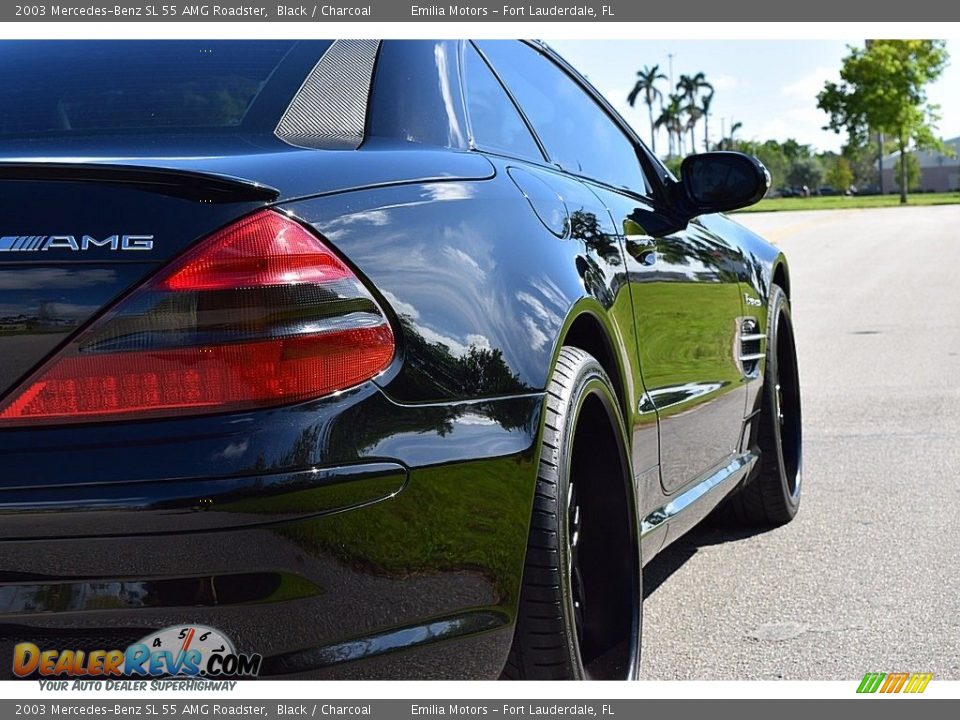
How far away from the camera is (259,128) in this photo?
2.49m

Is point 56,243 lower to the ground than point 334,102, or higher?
lower

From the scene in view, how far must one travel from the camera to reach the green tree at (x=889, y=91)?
2712 inches

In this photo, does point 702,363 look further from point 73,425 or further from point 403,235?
point 73,425

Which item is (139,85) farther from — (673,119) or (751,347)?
(673,119)

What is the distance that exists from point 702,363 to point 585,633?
113cm

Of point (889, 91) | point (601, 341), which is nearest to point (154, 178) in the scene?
point (601, 341)

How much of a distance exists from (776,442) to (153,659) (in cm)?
324

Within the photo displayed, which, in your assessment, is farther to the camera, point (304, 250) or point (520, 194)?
point (520, 194)

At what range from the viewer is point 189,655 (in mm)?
1989

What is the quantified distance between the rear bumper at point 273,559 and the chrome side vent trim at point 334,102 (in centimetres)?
61

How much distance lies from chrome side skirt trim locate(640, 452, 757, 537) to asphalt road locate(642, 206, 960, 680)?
1.12ft

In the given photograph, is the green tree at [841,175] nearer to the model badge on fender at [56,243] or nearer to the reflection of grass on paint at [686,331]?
the reflection of grass on paint at [686,331]
